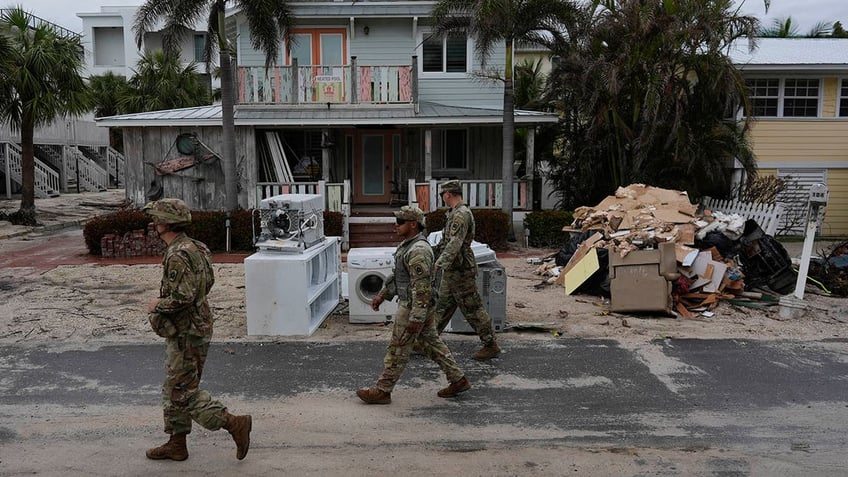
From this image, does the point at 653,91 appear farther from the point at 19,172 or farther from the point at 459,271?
the point at 19,172

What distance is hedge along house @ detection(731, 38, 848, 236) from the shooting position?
17906 millimetres

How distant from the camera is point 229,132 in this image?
51.0 feet

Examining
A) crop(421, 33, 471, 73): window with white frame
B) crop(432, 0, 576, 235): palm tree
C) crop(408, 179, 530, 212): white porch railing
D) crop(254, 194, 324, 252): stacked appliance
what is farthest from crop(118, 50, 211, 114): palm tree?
crop(254, 194, 324, 252): stacked appliance

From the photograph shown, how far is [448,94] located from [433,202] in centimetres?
416

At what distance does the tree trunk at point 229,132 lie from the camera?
1538cm

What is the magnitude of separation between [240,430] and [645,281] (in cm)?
616

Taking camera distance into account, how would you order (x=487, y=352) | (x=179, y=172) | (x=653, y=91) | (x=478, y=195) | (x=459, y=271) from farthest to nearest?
1. (x=179, y=172)
2. (x=478, y=195)
3. (x=653, y=91)
4. (x=487, y=352)
5. (x=459, y=271)

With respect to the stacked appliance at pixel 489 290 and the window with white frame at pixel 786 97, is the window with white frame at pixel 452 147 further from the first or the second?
the stacked appliance at pixel 489 290

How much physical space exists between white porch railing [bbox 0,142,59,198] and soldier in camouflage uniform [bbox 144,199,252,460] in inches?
998

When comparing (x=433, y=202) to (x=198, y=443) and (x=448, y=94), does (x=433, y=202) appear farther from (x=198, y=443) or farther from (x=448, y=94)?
(x=198, y=443)

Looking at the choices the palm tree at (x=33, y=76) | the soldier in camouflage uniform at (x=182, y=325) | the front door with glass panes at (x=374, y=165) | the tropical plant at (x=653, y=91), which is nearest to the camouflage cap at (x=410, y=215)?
the soldier in camouflage uniform at (x=182, y=325)

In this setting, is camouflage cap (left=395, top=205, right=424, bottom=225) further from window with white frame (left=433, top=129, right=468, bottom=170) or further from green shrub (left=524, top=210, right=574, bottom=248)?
window with white frame (left=433, top=129, right=468, bottom=170)

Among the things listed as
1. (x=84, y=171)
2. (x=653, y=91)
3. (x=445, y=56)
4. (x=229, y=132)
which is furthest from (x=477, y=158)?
(x=84, y=171)

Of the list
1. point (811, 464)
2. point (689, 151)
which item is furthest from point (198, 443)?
point (689, 151)
